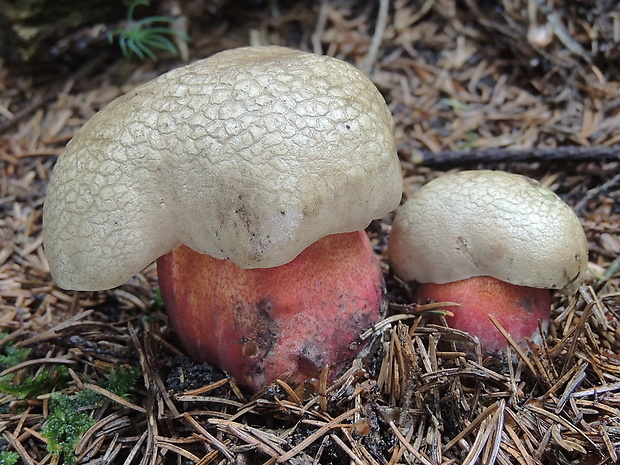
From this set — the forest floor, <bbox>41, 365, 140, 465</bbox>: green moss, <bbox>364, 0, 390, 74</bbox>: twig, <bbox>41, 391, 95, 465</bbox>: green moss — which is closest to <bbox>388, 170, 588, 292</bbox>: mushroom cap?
the forest floor

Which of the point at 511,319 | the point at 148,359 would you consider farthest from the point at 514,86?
the point at 148,359

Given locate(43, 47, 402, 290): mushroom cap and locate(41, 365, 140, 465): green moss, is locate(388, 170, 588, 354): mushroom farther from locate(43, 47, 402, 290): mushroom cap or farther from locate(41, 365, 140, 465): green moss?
locate(41, 365, 140, 465): green moss

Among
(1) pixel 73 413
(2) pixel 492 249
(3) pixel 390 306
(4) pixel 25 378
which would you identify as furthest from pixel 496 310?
(4) pixel 25 378

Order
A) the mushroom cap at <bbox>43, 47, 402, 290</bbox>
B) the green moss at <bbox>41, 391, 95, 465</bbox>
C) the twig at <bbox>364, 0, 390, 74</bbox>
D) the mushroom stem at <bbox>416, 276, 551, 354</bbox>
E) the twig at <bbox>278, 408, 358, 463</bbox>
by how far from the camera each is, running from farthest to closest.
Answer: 1. the twig at <bbox>364, 0, 390, 74</bbox>
2. the mushroom stem at <bbox>416, 276, 551, 354</bbox>
3. the green moss at <bbox>41, 391, 95, 465</bbox>
4. the twig at <bbox>278, 408, 358, 463</bbox>
5. the mushroom cap at <bbox>43, 47, 402, 290</bbox>

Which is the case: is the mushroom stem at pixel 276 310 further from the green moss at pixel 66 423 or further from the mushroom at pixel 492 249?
the green moss at pixel 66 423

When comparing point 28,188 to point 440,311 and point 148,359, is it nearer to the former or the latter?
point 148,359

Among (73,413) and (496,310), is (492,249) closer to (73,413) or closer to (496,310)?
(496,310)
